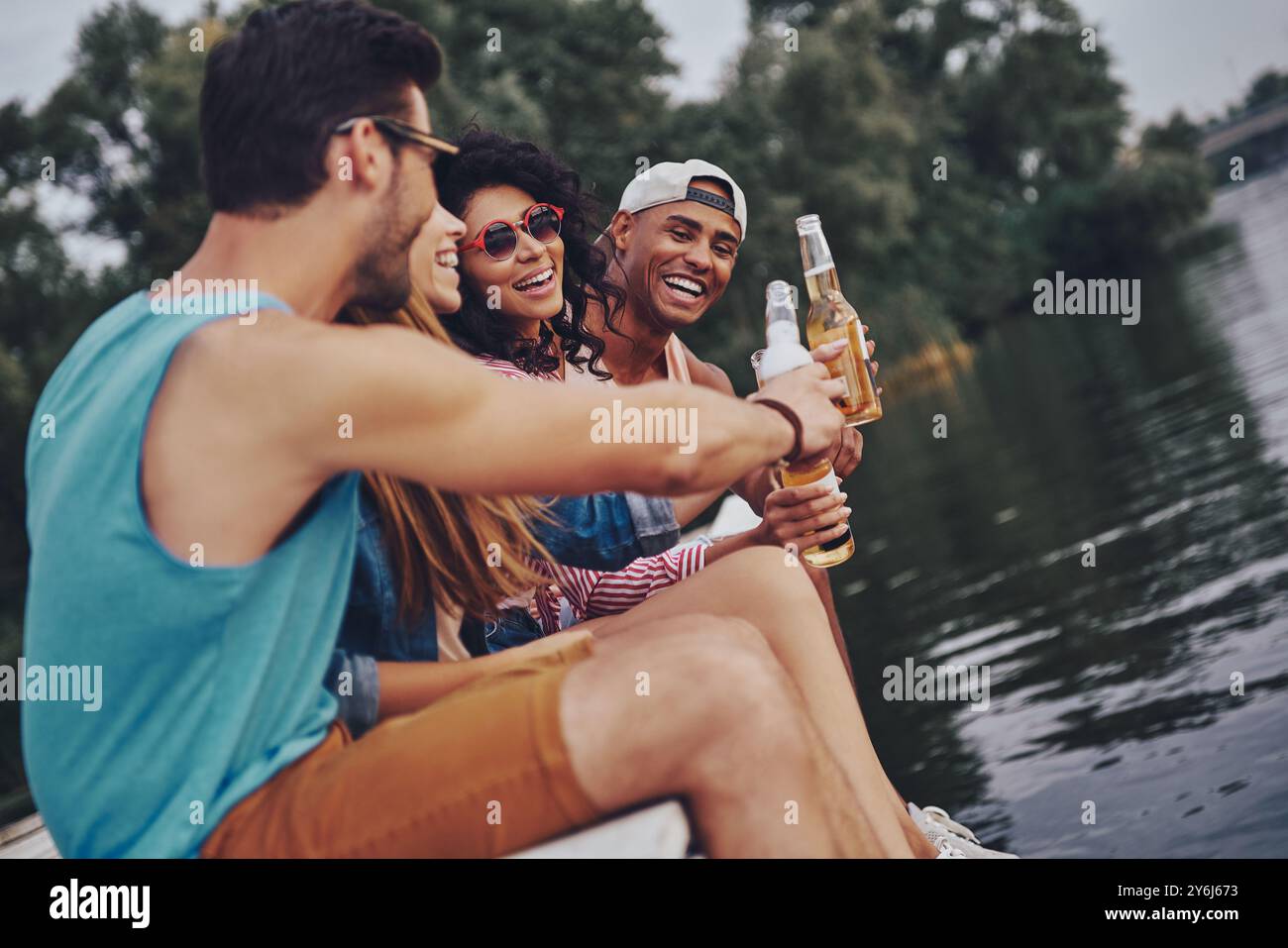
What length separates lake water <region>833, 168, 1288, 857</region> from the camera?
164 inches

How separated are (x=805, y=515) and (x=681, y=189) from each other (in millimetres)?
1816

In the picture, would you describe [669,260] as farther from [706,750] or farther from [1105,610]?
[1105,610]

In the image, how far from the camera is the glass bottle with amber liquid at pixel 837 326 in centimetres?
312

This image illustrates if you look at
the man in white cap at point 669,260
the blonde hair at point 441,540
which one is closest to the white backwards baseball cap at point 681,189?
the man in white cap at point 669,260

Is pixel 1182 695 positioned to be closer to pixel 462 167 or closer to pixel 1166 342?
Result: pixel 462 167

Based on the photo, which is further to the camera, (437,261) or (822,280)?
(822,280)

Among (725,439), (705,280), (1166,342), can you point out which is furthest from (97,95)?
(725,439)

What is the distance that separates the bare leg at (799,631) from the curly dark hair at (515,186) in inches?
46.5

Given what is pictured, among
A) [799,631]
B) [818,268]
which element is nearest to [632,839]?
[799,631]

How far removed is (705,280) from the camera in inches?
183

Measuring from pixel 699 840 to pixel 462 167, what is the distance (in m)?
2.68

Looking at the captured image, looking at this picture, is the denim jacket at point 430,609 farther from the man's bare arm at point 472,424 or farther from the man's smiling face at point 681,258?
the man's smiling face at point 681,258

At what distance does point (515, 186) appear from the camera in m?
4.05

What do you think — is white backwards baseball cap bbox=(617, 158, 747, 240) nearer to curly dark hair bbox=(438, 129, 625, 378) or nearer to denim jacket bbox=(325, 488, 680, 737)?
curly dark hair bbox=(438, 129, 625, 378)
